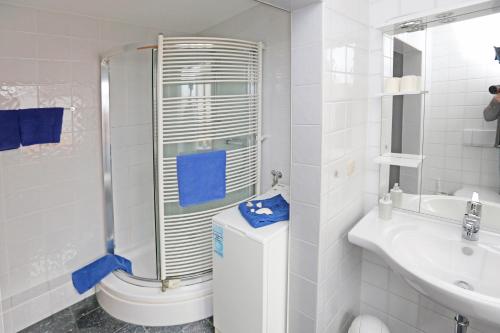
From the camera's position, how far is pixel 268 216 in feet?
5.25

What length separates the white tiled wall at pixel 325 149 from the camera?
4.37ft

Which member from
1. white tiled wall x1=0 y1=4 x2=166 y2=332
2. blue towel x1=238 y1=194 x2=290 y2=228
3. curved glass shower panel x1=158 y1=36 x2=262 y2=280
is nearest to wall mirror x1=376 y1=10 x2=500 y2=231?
blue towel x1=238 y1=194 x2=290 y2=228

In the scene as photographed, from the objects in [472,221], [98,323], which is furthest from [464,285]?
[98,323]

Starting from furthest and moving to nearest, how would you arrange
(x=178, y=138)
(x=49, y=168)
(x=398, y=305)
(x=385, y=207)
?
(x=49, y=168) < (x=178, y=138) < (x=398, y=305) < (x=385, y=207)

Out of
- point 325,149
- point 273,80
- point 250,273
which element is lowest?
point 250,273

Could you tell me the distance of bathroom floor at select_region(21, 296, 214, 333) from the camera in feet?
6.40

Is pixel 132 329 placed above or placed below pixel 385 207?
below

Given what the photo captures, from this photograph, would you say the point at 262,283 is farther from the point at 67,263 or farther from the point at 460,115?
the point at 67,263

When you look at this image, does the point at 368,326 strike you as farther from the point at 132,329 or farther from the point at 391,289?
the point at 132,329

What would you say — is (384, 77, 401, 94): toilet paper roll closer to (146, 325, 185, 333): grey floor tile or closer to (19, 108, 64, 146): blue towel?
(146, 325, 185, 333): grey floor tile

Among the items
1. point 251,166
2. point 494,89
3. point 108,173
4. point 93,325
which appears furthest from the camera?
point 108,173

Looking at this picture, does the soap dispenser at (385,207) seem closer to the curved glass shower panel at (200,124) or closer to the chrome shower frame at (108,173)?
the curved glass shower panel at (200,124)

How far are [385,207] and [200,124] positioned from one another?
120cm

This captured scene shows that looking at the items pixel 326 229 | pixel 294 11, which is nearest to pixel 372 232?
pixel 326 229
